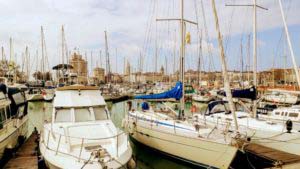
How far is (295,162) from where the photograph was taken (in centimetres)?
1113

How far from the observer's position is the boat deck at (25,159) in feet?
38.1

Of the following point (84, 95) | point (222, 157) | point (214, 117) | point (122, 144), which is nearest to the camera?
point (122, 144)

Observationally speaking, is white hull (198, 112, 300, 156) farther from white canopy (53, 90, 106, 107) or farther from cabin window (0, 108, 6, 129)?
cabin window (0, 108, 6, 129)

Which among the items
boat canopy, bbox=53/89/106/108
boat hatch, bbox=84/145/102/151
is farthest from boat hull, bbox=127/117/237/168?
boat hatch, bbox=84/145/102/151

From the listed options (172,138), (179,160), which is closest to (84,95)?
(172,138)

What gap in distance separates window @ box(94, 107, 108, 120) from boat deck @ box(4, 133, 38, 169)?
10.8 feet

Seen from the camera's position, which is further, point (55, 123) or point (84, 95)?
point (84, 95)

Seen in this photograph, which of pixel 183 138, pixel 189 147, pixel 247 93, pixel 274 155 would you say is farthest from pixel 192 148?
pixel 247 93

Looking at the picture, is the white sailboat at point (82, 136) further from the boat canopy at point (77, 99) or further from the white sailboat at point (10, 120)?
the white sailboat at point (10, 120)

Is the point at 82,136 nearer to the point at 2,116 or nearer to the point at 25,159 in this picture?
the point at 25,159

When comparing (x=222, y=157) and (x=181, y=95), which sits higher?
(x=181, y=95)

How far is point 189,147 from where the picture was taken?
13375 millimetres

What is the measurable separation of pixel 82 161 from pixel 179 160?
20.7 feet

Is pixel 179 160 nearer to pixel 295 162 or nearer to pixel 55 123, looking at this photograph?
pixel 295 162
